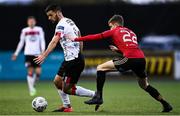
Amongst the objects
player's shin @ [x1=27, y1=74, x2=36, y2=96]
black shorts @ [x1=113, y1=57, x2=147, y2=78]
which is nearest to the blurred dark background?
player's shin @ [x1=27, y1=74, x2=36, y2=96]

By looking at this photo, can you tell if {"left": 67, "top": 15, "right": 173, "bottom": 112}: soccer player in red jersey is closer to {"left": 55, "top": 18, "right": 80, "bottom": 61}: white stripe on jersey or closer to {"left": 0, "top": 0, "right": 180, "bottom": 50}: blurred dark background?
{"left": 55, "top": 18, "right": 80, "bottom": 61}: white stripe on jersey

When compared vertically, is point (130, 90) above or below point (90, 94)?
below

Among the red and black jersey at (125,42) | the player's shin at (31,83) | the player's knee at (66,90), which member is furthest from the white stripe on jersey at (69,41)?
the player's shin at (31,83)

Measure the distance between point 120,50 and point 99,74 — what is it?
2.20 feet

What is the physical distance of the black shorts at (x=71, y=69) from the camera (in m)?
14.4

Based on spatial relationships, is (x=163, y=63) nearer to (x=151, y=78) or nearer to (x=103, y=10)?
(x=151, y=78)

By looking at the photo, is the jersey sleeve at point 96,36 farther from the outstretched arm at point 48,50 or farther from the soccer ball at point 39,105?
the soccer ball at point 39,105

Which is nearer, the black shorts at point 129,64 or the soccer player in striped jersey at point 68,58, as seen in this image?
the black shorts at point 129,64

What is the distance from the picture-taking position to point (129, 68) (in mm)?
14102

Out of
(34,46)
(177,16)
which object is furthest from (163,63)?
(34,46)

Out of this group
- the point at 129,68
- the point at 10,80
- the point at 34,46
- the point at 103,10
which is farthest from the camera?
the point at 103,10

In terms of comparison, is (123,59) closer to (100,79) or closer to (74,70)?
(100,79)

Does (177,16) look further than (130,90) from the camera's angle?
Yes

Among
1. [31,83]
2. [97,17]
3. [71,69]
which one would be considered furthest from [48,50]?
[97,17]
